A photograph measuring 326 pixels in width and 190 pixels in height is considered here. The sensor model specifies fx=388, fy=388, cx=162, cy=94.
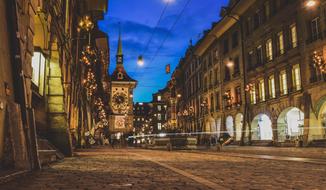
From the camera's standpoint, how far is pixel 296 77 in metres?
32.0

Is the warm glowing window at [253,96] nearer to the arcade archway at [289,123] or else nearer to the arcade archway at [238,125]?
the arcade archway at [238,125]

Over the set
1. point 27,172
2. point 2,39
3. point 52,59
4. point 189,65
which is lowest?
point 27,172

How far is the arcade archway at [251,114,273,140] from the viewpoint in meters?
37.7

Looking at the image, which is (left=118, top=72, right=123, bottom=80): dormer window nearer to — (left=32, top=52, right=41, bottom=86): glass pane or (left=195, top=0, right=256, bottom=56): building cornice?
(left=195, top=0, right=256, bottom=56): building cornice

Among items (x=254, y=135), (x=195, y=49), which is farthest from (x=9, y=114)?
(x=195, y=49)

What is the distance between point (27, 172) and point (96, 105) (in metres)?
52.3

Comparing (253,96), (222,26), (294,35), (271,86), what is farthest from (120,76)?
(294,35)

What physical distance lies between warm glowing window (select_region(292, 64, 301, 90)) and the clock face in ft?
264

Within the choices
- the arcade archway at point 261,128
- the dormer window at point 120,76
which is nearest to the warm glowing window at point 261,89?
the arcade archway at point 261,128

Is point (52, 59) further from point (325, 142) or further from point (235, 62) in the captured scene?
point (235, 62)

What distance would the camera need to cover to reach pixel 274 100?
35.2 metres

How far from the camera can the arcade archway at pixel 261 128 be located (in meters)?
37.7

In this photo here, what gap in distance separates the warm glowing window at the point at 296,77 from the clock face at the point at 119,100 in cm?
8057

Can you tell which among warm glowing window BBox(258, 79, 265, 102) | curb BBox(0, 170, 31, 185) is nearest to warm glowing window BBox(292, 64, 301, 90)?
warm glowing window BBox(258, 79, 265, 102)
